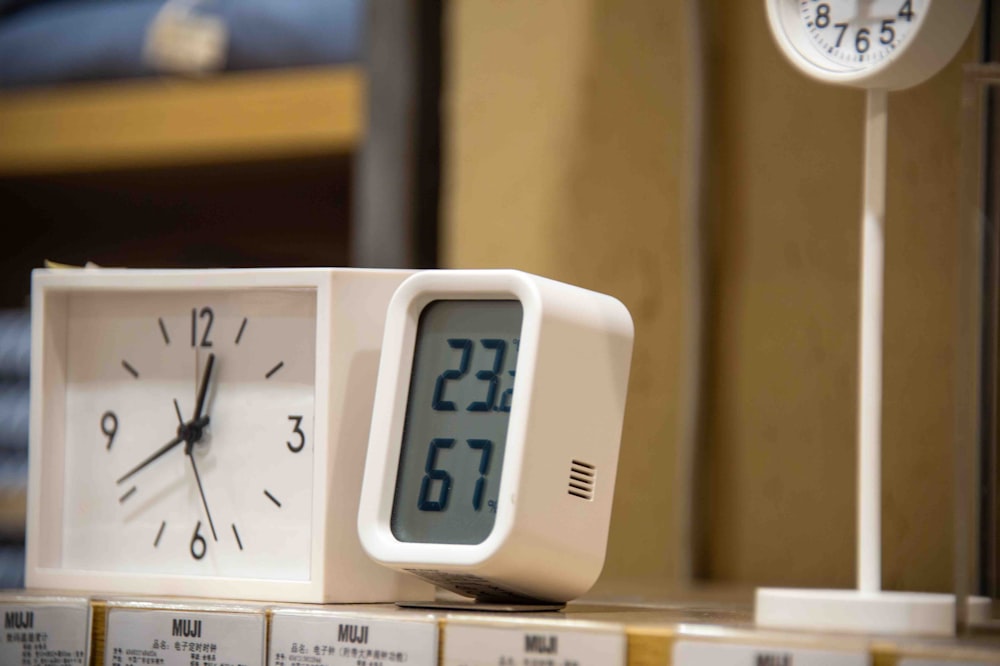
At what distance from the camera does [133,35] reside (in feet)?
5.17

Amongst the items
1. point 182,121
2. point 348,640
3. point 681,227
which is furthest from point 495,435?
point 182,121

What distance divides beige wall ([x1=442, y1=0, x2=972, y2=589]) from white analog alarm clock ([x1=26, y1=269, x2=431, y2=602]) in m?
0.51

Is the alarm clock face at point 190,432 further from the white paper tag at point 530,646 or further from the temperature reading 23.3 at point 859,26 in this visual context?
the temperature reading 23.3 at point 859,26

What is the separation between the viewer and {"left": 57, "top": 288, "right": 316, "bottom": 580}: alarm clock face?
31.9 inches

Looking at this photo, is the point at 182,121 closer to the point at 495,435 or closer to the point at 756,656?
the point at 495,435

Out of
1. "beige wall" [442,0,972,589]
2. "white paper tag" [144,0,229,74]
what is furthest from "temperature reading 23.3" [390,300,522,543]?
"white paper tag" [144,0,229,74]

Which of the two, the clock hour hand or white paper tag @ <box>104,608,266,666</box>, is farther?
the clock hour hand

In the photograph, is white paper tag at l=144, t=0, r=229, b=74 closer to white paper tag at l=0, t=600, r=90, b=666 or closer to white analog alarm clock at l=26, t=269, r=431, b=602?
white analog alarm clock at l=26, t=269, r=431, b=602

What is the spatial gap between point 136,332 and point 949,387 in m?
0.74

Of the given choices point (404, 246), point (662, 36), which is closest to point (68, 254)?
point (404, 246)

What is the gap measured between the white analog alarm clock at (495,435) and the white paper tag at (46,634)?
0.62 ft

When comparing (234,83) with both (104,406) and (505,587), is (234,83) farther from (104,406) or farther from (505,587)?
(505,587)

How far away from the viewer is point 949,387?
3.97 feet

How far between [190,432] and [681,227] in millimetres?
657
